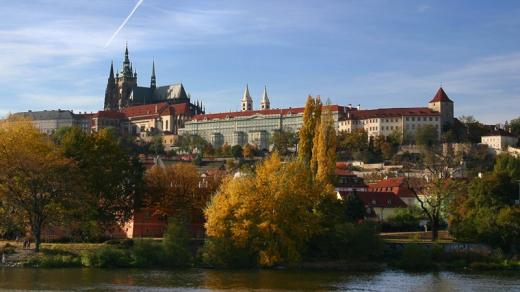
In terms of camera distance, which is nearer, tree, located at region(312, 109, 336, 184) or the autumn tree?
the autumn tree

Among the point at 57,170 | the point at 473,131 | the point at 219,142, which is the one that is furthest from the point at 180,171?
the point at 219,142

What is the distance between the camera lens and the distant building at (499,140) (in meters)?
152

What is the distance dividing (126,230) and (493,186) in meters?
24.1

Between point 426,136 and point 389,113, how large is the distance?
1513cm

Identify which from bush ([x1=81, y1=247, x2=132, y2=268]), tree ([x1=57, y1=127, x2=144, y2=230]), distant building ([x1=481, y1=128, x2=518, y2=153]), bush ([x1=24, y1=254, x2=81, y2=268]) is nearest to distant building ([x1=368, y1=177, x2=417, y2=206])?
tree ([x1=57, y1=127, x2=144, y2=230])

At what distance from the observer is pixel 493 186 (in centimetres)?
5603

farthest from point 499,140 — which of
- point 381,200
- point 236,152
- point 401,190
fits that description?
point 381,200

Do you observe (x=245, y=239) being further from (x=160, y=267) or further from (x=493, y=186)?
(x=493, y=186)

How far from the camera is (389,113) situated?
Result: 171 meters

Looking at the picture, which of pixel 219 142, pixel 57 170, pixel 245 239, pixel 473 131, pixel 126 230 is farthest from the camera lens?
pixel 219 142

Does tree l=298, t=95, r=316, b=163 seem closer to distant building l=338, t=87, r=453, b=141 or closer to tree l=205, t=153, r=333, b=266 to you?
tree l=205, t=153, r=333, b=266

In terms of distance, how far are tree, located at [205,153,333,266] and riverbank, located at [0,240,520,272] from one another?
1.48 meters

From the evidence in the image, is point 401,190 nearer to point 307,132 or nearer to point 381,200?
point 381,200

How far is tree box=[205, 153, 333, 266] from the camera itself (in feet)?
156
